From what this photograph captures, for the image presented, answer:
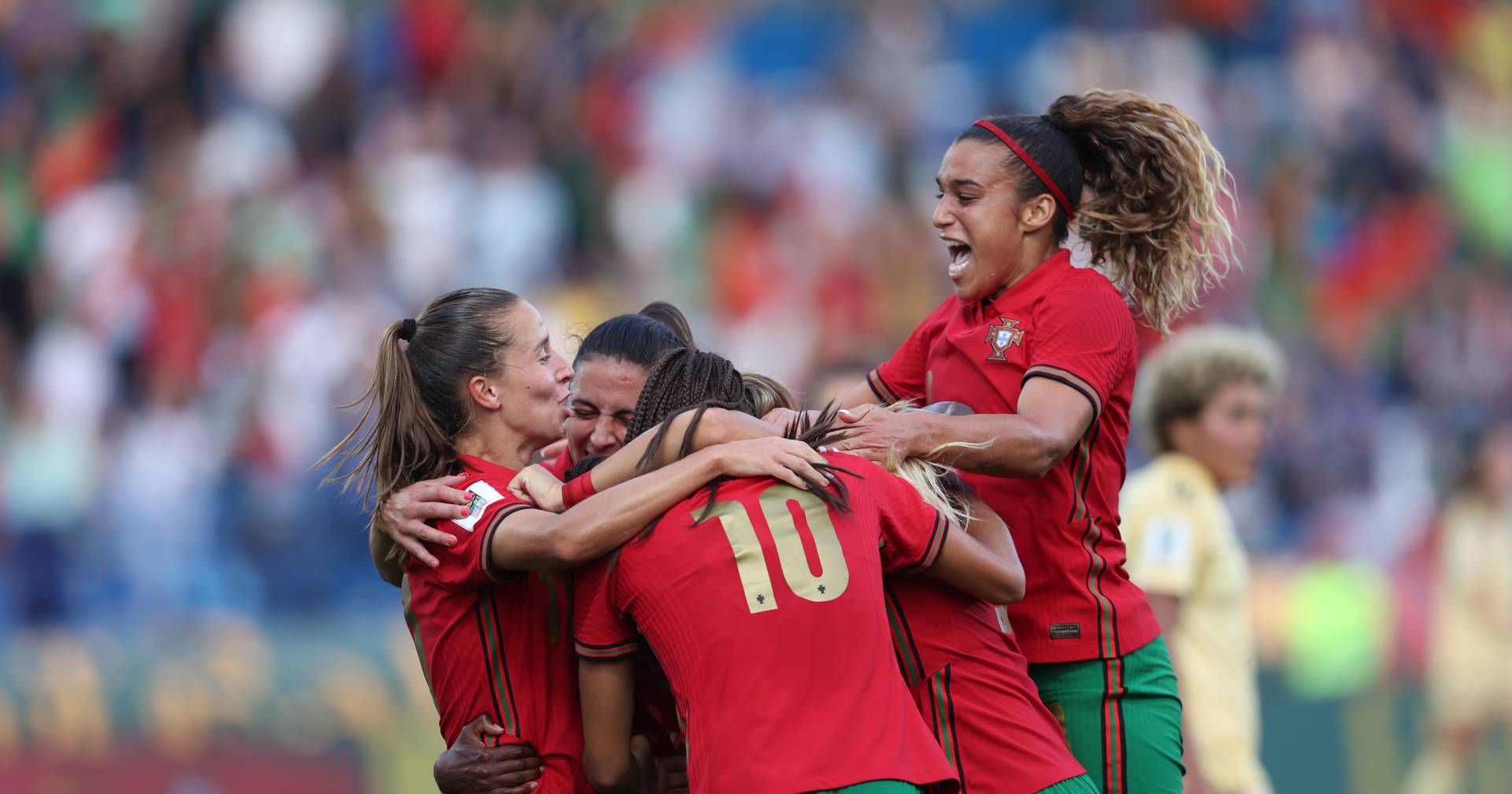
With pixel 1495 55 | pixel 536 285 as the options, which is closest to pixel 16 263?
pixel 536 285

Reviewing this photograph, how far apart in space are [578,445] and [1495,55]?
39.5ft

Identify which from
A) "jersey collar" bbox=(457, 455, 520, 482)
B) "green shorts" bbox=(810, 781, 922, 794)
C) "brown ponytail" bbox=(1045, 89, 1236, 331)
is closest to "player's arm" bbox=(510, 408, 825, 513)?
"jersey collar" bbox=(457, 455, 520, 482)

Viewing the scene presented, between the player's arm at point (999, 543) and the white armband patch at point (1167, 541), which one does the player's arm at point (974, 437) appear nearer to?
the player's arm at point (999, 543)

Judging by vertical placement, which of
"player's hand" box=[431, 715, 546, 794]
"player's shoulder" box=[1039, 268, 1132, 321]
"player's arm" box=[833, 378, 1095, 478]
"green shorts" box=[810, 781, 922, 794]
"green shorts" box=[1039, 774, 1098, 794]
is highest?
"player's shoulder" box=[1039, 268, 1132, 321]

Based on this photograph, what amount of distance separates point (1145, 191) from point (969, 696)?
4.45 feet

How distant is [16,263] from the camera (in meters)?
10.6

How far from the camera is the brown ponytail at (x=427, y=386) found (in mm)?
3730

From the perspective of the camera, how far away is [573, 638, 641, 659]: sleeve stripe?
3.28m

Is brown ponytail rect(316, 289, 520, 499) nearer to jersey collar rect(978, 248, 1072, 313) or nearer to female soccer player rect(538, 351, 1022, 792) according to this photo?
female soccer player rect(538, 351, 1022, 792)

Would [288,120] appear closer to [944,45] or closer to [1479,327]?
[944,45]

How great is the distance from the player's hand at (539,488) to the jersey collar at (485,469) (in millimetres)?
52

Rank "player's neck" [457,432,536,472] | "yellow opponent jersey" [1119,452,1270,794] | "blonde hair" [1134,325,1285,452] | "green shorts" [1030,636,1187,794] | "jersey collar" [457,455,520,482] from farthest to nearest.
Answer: "blonde hair" [1134,325,1285,452] → "yellow opponent jersey" [1119,452,1270,794] → "green shorts" [1030,636,1187,794] → "player's neck" [457,432,536,472] → "jersey collar" [457,455,520,482]

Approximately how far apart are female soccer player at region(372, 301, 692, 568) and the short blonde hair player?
7.29ft

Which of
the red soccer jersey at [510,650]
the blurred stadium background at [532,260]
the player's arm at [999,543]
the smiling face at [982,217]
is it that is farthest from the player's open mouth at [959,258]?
the blurred stadium background at [532,260]
